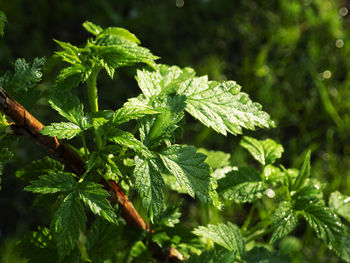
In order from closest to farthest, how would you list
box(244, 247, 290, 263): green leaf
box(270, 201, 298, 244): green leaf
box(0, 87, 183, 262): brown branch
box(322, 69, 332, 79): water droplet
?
box(0, 87, 183, 262): brown branch < box(270, 201, 298, 244): green leaf < box(244, 247, 290, 263): green leaf < box(322, 69, 332, 79): water droplet

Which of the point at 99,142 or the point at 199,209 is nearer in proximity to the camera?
the point at 99,142

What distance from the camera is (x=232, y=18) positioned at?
12.5 feet

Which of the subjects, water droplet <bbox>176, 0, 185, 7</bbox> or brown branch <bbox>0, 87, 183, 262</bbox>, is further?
water droplet <bbox>176, 0, 185, 7</bbox>

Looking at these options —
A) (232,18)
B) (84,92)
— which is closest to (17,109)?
(84,92)

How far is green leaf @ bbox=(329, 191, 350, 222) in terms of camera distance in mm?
1508

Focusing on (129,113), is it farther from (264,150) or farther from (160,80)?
(264,150)

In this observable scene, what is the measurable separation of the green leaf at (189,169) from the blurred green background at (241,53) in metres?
1.85

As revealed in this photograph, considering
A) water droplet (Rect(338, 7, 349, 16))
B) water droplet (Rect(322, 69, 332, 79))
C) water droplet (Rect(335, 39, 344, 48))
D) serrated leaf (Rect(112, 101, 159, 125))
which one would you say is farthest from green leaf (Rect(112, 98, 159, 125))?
water droplet (Rect(338, 7, 349, 16))

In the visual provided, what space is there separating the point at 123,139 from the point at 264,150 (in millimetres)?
673

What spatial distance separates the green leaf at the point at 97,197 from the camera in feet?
3.43

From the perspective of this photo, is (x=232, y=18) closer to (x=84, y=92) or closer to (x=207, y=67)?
(x=207, y=67)

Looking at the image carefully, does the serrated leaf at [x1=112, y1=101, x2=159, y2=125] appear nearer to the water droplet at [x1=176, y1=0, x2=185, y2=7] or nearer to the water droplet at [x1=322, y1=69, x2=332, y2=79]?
the water droplet at [x1=322, y1=69, x2=332, y2=79]

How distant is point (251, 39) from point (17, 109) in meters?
2.99

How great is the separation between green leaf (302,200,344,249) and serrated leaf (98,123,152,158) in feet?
1.92
